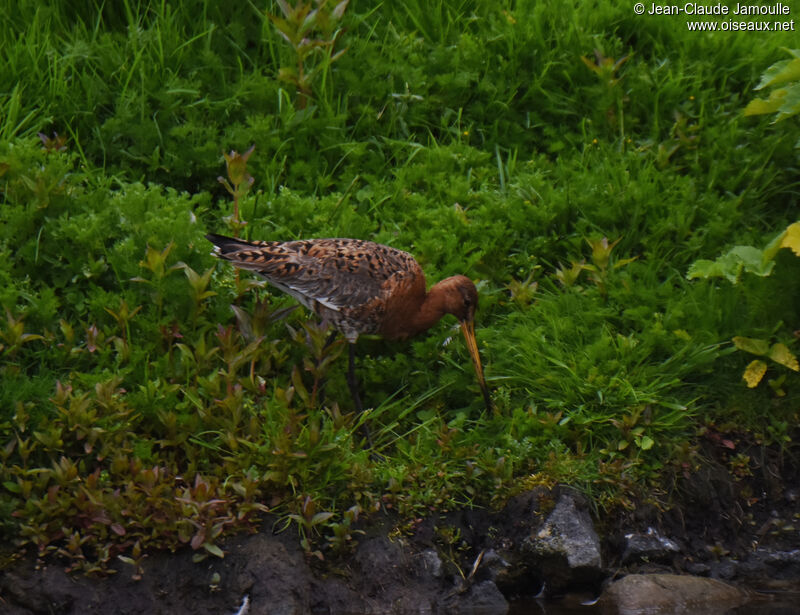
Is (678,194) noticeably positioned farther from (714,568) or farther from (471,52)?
(714,568)

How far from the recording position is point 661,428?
547 centimetres

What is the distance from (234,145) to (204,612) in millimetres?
3297

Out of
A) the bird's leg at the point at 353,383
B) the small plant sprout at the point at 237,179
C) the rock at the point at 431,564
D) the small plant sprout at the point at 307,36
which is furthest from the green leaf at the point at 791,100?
the rock at the point at 431,564

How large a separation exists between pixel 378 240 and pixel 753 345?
2234 mm

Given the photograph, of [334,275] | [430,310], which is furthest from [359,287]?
[430,310]

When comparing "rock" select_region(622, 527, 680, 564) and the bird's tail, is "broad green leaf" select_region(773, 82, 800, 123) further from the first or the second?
the bird's tail

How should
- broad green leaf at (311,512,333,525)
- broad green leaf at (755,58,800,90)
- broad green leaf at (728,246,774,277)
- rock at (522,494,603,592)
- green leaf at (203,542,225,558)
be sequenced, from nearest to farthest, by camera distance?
green leaf at (203,542,225,558), broad green leaf at (311,512,333,525), rock at (522,494,603,592), broad green leaf at (728,246,774,277), broad green leaf at (755,58,800,90)

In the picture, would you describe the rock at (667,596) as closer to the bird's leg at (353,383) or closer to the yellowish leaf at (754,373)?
the yellowish leaf at (754,373)

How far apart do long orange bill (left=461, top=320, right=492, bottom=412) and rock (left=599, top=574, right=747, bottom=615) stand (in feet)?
3.81

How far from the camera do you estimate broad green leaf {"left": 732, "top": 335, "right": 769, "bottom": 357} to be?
18.4ft

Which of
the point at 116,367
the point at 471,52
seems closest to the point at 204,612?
the point at 116,367

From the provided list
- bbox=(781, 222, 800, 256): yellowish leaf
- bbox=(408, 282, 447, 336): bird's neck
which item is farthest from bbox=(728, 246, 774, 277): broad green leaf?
bbox=(408, 282, 447, 336): bird's neck

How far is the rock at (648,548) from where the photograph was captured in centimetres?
514

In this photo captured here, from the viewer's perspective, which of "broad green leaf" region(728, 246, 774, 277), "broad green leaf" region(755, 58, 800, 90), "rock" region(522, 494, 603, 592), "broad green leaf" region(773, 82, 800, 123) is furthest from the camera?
"broad green leaf" region(773, 82, 800, 123)
